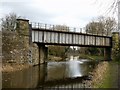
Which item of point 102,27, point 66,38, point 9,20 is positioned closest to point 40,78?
point 66,38

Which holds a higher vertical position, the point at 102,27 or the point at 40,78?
the point at 102,27

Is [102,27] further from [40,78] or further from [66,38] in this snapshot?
[40,78]

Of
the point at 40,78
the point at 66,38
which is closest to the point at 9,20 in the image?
the point at 66,38

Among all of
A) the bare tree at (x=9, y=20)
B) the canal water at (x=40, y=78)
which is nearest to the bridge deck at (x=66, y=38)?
the canal water at (x=40, y=78)

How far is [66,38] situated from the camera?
47219 millimetres

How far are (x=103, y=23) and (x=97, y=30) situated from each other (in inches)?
137

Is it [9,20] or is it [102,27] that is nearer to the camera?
[9,20]

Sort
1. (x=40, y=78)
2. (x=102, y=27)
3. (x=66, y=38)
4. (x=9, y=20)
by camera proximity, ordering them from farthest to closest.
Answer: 1. (x=102, y=27)
2. (x=9, y=20)
3. (x=66, y=38)
4. (x=40, y=78)

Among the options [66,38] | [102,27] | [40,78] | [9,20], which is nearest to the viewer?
[40,78]

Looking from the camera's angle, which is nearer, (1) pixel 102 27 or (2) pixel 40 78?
(2) pixel 40 78

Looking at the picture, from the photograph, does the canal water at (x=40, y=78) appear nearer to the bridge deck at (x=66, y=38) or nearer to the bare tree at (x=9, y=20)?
the bridge deck at (x=66, y=38)

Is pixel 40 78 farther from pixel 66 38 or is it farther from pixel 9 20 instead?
pixel 9 20

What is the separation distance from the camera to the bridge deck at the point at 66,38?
4323cm

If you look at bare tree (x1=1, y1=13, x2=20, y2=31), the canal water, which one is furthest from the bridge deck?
bare tree (x1=1, y1=13, x2=20, y2=31)
